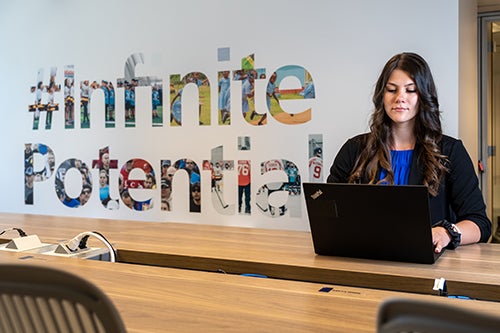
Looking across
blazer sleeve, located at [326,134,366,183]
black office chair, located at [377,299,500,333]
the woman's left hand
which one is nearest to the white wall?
blazer sleeve, located at [326,134,366,183]

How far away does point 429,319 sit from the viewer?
479 mm

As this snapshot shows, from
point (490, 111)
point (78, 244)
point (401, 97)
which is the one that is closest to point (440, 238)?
point (401, 97)

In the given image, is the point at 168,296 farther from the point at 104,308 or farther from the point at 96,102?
the point at 96,102

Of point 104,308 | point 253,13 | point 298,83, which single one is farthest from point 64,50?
point 104,308

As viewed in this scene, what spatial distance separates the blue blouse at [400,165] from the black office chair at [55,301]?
182 centimetres

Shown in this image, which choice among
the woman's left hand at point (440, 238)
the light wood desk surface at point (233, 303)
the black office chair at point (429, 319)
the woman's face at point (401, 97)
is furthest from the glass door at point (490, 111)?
the black office chair at point (429, 319)

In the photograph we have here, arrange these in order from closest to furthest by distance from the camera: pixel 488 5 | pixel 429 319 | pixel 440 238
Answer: pixel 429 319, pixel 440 238, pixel 488 5

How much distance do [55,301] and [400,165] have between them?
6.17 feet

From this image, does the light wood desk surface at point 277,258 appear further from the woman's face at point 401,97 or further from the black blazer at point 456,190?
the woman's face at point 401,97

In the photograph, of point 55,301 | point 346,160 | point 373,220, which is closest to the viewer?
point 55,301

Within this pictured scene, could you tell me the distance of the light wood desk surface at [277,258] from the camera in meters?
1.54

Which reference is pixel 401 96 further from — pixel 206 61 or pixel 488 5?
pixel 488 5

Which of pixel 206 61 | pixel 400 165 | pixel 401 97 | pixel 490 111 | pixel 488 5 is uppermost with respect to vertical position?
pixel 488 5

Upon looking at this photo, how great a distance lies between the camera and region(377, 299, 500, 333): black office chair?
1.49 feet
